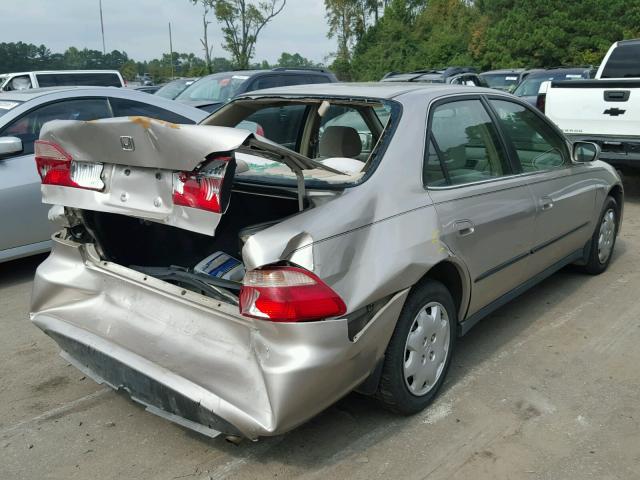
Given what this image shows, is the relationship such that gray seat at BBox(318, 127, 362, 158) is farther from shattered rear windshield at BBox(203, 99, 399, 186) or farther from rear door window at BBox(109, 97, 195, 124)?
rear door window at BBox(109, 97, 195, 124)

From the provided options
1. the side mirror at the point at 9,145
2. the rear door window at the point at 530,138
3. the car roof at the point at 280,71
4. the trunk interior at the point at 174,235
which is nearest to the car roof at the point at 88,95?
the side mirror at the point at 9,145

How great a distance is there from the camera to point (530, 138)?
429 cm

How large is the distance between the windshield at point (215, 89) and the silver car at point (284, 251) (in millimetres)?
5766

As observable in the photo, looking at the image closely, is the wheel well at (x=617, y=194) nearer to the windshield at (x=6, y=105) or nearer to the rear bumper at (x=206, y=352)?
the rear bumper at (x=206, y=352)

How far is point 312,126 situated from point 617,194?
2.88 meters

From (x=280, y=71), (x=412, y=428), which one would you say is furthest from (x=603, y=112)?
(x=412, y=428)

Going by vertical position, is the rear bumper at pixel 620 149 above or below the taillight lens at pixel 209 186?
below

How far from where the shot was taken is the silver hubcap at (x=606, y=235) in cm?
526

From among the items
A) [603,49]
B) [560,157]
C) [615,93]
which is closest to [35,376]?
[560,157]

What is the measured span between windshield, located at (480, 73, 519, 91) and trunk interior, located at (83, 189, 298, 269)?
15.4 m

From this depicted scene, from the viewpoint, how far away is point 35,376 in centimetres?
374

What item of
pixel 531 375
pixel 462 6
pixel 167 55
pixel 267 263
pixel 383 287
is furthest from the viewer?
pixel 167 55

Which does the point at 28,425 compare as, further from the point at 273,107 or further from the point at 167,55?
the point at 167,55

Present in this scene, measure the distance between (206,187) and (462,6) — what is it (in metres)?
52.3
